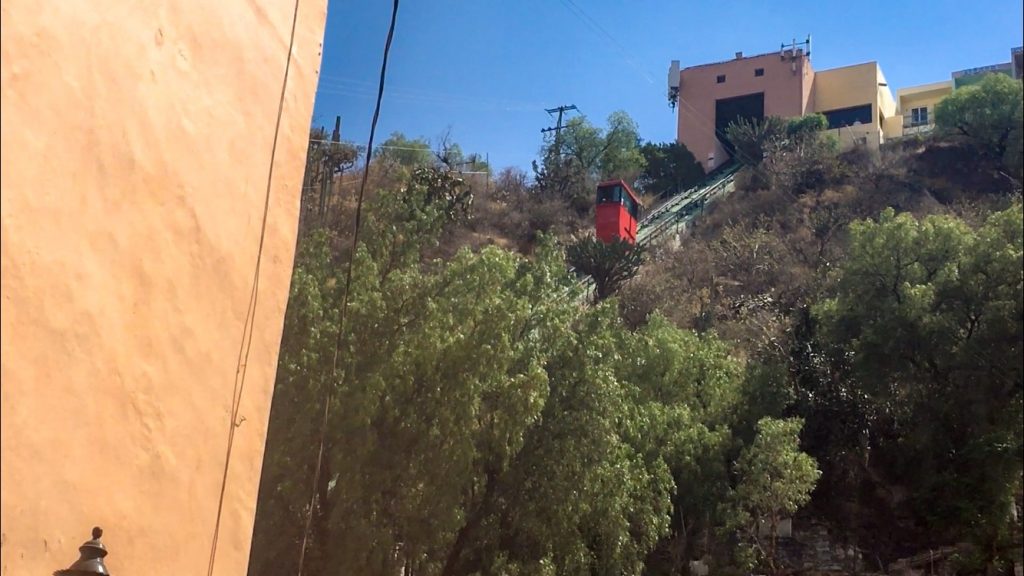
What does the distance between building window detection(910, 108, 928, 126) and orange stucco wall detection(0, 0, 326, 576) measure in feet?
66.5

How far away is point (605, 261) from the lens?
19234 millimetres

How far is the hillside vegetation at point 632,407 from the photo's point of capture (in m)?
6.78

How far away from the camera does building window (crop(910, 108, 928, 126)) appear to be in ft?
72.5

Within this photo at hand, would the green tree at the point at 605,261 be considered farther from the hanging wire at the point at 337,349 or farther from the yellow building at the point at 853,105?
the hanging wire at the point at 337,349

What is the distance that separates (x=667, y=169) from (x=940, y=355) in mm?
25054

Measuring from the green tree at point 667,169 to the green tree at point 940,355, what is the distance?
1920 cm

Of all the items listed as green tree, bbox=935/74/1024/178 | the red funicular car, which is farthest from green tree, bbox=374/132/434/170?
green tree, bbox=935/74/1024/178

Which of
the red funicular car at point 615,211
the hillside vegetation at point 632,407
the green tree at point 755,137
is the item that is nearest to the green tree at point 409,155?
the hillside vegetation at point 632,407

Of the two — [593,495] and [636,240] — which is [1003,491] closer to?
[593,495]

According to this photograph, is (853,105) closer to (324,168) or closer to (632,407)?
(632,407)

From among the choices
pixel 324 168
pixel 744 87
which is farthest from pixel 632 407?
pixel 744 87

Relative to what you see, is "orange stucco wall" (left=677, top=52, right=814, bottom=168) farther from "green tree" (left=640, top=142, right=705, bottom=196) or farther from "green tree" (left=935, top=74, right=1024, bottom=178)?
"green tree" (left=935, top=74, right=1024, bottom=178)

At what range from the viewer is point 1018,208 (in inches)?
164

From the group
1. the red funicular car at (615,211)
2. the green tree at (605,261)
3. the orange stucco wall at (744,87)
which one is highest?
the orange stucco wall at (744,87)
